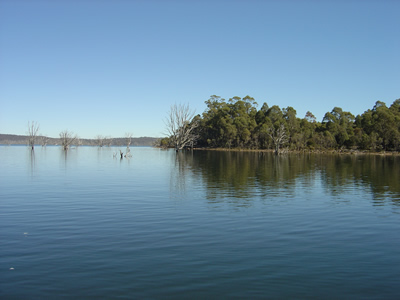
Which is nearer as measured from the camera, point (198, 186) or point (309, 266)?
point (309, 266)

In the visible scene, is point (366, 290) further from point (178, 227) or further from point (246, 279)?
point (178, 227)

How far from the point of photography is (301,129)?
118m

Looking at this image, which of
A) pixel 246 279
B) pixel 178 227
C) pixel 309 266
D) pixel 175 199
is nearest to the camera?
pixel 246 279

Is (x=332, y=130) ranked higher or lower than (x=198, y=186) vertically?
higher

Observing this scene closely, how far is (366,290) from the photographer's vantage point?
8203 millimetres

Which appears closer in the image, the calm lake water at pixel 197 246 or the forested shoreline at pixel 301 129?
the calm lake water at pixel 197 246

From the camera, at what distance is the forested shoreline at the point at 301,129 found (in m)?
107

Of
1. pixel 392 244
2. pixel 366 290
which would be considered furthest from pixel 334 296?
pixel 392 244

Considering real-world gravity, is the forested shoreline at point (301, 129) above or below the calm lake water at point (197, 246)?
above

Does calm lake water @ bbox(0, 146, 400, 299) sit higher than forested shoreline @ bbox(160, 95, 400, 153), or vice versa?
forested shoreline @ bbox(160, 95, 400, 153)

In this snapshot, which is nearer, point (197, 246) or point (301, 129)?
point (197, 246)

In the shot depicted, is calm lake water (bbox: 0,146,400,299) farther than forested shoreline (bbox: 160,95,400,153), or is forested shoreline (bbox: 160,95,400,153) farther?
forested shoreline (bbox: 160,95,400,153)

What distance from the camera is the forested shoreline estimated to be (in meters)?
107

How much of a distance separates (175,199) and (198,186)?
614cm
